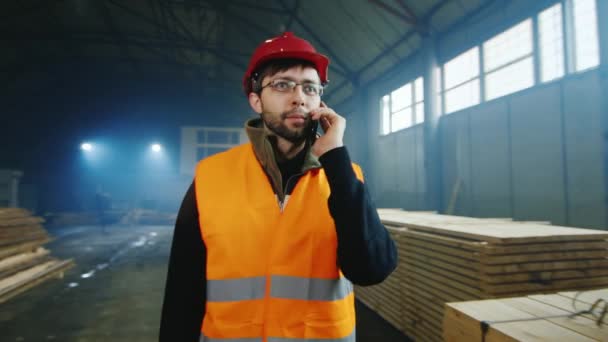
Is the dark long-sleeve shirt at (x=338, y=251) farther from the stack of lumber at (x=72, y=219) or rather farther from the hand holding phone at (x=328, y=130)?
the stack of lumber at (x=72, y=219)

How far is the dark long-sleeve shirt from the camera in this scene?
1.41m

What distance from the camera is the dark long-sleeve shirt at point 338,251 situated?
1409 millimetres

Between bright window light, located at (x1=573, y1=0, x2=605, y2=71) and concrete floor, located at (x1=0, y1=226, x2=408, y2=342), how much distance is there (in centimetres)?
632

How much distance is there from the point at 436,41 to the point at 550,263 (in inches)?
353

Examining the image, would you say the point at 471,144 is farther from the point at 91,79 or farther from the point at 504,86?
the point at 91,79

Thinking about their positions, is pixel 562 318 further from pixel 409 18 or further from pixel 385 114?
pixel 385 114

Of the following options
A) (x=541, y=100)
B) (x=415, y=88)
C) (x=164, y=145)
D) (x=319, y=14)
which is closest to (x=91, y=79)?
(x=164, y=145)

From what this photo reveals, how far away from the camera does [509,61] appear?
8180mm

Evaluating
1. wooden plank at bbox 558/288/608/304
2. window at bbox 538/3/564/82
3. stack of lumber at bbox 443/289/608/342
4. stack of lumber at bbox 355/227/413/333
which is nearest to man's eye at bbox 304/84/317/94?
stack of lumber at bbox 443/289/608/342

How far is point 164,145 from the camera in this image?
22531 millimetres

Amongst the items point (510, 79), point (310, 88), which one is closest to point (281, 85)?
point (310, 88)

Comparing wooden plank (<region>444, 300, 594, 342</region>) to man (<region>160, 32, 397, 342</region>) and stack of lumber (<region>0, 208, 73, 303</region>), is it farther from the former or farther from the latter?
stack of lumber (<region>0, 208, 73, 303</region>)

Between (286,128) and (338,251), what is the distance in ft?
2.13

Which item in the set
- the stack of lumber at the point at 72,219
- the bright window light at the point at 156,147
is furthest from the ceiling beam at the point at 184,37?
the stack of lumber at the point at 72,219
